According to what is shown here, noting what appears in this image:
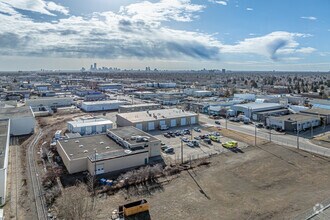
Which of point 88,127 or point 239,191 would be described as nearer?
point 239,191

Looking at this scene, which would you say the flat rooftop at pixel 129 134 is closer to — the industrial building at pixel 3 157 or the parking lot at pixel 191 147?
the parking lot at pixel 191 147

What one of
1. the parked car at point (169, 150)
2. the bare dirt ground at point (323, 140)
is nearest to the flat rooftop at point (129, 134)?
the parked car at point (169, 150)

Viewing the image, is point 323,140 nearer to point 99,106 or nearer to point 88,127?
point 88,127

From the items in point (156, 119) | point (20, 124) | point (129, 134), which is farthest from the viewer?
point (156, 119)

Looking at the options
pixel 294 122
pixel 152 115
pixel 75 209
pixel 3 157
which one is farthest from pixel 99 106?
pixel 75 209

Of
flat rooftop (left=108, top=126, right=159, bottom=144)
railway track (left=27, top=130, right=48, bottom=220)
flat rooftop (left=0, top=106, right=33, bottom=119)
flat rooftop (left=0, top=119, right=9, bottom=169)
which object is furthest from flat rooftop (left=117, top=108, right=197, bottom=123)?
flat rooftop (left=0, top=119, right=9, bottom=169)

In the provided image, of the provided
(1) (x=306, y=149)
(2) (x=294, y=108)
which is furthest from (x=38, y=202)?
(2) (x=294, y=108)

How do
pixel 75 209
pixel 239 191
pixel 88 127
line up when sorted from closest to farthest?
1. pixel 75 209
2. pixel 239 191
3. pixel 88 127
